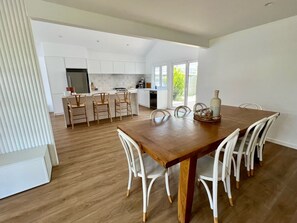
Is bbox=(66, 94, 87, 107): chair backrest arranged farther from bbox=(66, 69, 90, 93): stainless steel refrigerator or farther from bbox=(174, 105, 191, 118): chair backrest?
bbox=(174, 105, 191, 118): chair backrest

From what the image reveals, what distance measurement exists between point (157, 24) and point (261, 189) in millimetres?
3111

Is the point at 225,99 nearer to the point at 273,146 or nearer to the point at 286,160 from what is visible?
the point at 273,146

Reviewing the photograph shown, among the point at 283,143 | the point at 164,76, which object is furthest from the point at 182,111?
the point at 164,76


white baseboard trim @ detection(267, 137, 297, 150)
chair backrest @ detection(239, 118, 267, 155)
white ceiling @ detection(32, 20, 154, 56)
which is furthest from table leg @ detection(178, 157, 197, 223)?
white ceiling @ detection(32, 20, 154, 56)

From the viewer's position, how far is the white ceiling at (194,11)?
6.70ft

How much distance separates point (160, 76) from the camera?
21.9ft

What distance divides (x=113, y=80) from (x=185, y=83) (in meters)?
3.50

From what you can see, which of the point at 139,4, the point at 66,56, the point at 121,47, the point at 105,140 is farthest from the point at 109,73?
the point at 139,4

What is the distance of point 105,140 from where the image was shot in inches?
128

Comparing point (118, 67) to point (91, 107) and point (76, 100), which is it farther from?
point (76, 100)

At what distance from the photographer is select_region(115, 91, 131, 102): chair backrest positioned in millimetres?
4802

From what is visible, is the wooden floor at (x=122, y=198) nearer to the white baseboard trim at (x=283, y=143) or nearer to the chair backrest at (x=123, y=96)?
the white baseboard trim at (x=283, y=143)

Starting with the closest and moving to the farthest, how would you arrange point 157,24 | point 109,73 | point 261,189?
point 261,189, point 157,24, point 109,73

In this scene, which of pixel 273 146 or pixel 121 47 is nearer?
pixel 273 146
